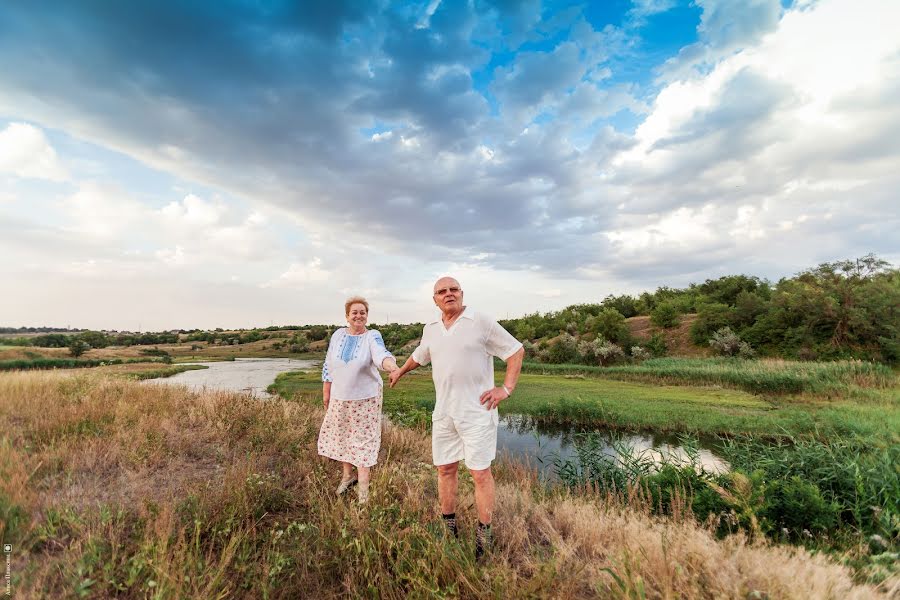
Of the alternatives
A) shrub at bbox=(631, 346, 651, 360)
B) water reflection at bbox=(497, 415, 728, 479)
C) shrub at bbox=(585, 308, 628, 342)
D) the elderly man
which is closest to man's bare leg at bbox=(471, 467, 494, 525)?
the elderly man

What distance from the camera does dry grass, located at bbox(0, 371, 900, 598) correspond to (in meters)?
2.69

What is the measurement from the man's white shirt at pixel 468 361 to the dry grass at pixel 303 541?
1104 millimetres

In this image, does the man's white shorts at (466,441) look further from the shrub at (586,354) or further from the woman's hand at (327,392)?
the shrub at (586,354)

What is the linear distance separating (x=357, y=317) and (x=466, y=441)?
231 cm

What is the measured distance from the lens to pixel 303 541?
360cm

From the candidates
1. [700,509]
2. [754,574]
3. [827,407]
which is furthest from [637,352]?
[754,574]

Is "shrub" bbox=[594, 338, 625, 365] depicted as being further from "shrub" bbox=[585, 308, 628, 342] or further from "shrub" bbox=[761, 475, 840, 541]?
"shrub" bbox=[761, 475, 840, 541]

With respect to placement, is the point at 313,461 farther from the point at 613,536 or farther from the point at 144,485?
the point at 613,536

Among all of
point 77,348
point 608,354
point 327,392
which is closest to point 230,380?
point 77,348

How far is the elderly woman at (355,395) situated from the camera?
492 cm

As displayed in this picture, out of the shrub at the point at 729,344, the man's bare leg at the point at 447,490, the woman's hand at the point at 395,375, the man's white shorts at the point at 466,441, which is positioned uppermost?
the woman's hand at the point at 395,375

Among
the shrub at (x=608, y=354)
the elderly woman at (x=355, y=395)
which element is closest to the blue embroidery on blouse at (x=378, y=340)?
the elderly woman at (x=355, y=395)

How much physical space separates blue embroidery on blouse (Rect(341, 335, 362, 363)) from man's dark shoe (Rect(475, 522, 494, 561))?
2532 mm

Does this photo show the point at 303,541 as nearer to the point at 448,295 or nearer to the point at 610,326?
the point at 448,295
